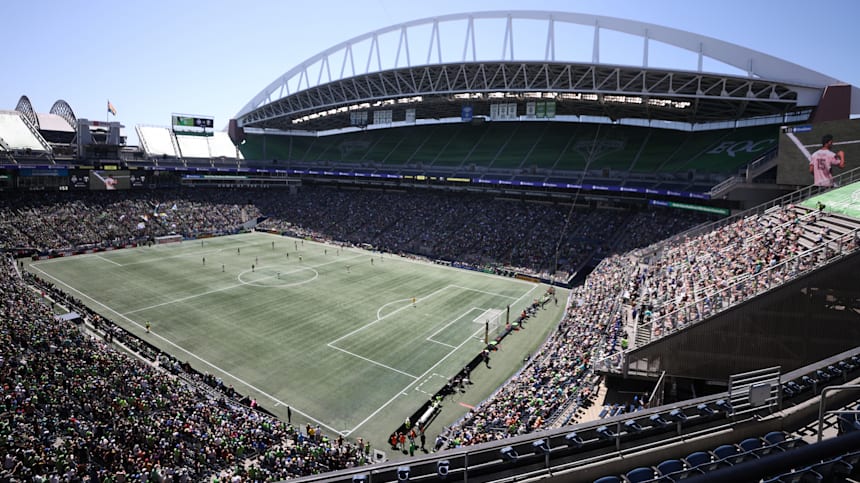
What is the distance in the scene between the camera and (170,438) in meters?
16.9

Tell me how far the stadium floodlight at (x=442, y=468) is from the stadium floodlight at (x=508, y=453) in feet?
3.08

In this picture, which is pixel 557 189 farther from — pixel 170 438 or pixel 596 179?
pixel 170 438

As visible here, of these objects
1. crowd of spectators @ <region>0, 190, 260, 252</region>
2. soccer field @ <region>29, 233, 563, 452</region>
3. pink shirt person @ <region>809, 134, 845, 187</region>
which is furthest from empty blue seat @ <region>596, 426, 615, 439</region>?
crowd of spectators @ <region>0, 190, 260, 252</region>

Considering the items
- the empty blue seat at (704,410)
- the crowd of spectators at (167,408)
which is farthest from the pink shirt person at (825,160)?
the empty blue seat at (704,410)

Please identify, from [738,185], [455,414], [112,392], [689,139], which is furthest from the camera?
[689,139]

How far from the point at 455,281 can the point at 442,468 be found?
123 feet

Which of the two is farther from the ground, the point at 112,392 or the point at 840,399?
the point at 840,399

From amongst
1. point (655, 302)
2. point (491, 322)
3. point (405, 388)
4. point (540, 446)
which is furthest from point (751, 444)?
point (491, 322)

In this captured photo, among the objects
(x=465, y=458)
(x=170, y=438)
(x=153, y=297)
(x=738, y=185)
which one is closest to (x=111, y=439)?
(x=170, y=438)

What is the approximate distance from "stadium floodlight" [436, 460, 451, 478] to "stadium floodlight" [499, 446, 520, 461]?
94 centimetres

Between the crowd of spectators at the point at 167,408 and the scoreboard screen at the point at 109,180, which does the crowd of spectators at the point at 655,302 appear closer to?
the crowd of spectators at the point at 167,408

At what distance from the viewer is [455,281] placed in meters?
44.2

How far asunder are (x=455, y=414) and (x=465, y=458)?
16115 millimetres

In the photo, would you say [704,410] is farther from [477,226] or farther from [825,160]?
[477,226]
